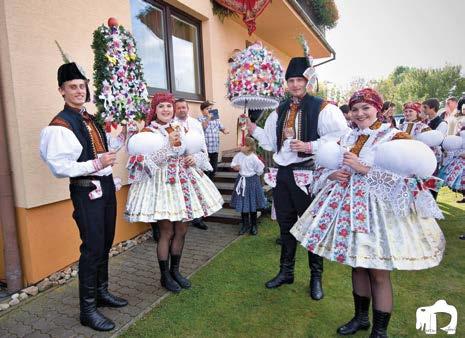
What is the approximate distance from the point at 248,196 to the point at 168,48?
3227 millimetres

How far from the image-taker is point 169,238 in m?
3.38

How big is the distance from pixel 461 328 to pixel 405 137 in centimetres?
176

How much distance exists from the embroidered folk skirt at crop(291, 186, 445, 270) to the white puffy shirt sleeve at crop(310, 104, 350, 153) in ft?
2.72

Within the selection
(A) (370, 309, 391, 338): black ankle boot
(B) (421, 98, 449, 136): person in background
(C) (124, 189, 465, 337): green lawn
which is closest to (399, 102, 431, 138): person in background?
(B) (421, 98, 449, 136): person in background

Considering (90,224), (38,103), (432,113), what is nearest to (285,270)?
(90,224)

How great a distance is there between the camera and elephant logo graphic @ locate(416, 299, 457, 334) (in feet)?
8.95

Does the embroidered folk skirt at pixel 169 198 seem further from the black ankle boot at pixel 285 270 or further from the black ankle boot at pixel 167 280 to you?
the black ankle boot at pixel 285 270

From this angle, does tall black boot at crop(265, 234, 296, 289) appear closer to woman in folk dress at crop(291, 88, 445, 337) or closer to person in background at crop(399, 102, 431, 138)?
woman in folk dress at crop(291, 88, 445, 337)

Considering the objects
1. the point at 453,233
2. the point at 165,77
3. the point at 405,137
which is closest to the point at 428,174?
the point at 405,137

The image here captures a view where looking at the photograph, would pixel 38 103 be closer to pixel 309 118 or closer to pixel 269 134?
pixel 269 134

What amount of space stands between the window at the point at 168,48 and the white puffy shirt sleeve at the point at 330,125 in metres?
3.47

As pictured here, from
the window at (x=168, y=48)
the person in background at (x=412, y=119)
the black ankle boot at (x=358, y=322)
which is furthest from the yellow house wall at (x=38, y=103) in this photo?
the person in background at (x=412, y=119)

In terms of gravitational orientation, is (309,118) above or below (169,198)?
above

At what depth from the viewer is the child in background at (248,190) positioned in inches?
208
